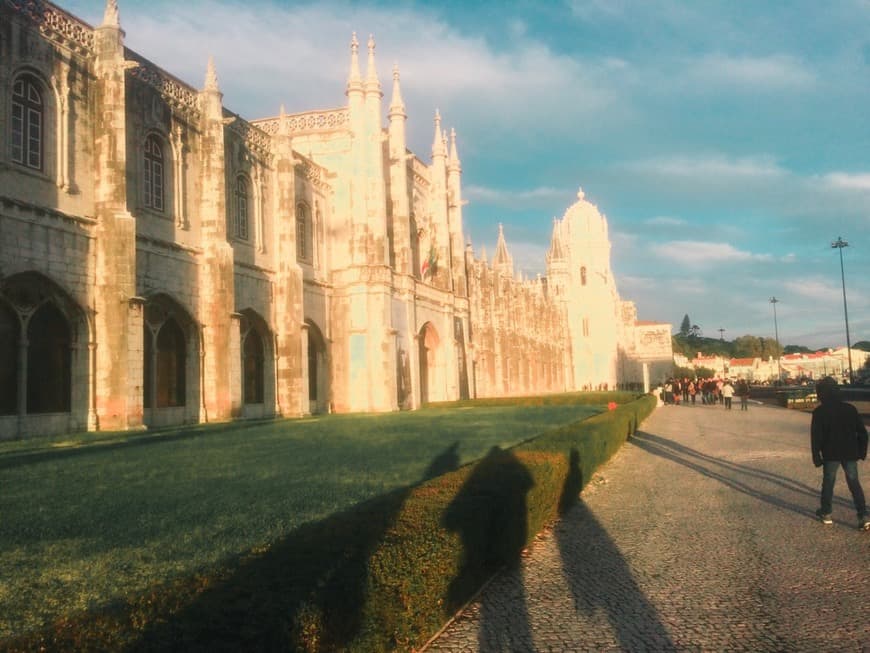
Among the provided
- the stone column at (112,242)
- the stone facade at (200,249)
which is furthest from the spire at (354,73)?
the stone column at (112,242)

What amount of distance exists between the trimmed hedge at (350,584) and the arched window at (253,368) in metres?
22.1

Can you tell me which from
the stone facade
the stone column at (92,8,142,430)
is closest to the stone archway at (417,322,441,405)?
the stone facade

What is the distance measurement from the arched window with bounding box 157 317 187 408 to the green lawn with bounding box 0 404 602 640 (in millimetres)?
5597

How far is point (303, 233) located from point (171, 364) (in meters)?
11.2

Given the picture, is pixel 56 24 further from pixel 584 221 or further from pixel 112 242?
pixel 584 221

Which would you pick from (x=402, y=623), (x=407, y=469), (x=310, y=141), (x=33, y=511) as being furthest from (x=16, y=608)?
(x=310, y=141)

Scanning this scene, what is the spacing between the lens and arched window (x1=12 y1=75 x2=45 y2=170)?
61.1 feet

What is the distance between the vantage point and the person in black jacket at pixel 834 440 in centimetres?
873

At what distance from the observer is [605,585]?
6.31m

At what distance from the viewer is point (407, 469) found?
11250mm

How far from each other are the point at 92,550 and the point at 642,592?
4541 mm

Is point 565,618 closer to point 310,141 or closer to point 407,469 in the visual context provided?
point 407,469

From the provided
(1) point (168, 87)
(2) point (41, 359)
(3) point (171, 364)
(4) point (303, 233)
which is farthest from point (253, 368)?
(1) point (168, 87)

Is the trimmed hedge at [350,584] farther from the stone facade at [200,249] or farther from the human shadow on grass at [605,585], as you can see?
the stone facade at [200,249]
